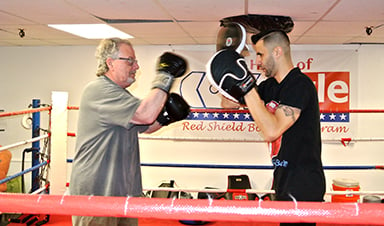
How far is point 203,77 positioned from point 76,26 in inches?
71.6

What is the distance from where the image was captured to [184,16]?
2.92 meters

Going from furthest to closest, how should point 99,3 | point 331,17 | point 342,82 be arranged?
point 342,82 → point 331,17 → point 99,3

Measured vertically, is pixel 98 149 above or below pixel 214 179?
above

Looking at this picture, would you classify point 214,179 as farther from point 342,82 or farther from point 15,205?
point 15,205

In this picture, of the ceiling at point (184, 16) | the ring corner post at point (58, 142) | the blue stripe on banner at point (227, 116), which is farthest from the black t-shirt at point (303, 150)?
the blue stripe on banner at point (227, 116)

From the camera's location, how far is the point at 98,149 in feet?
5.23

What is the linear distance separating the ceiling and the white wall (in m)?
0.73

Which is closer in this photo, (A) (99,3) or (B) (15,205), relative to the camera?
(B) (15,205)

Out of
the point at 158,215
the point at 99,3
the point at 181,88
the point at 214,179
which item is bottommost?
the point at 214,179

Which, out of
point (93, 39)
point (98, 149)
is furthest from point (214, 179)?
point (98, 149)

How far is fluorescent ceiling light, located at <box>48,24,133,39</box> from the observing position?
11.3ft

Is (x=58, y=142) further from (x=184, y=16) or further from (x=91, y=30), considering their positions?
(x=184, y=16)

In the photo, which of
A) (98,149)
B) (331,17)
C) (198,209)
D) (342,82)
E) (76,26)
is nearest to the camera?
(198,209)

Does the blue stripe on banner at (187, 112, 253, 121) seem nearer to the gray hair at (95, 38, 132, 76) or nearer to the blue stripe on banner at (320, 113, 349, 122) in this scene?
the blue stripe on banner at (320, 113, 349, 122)
